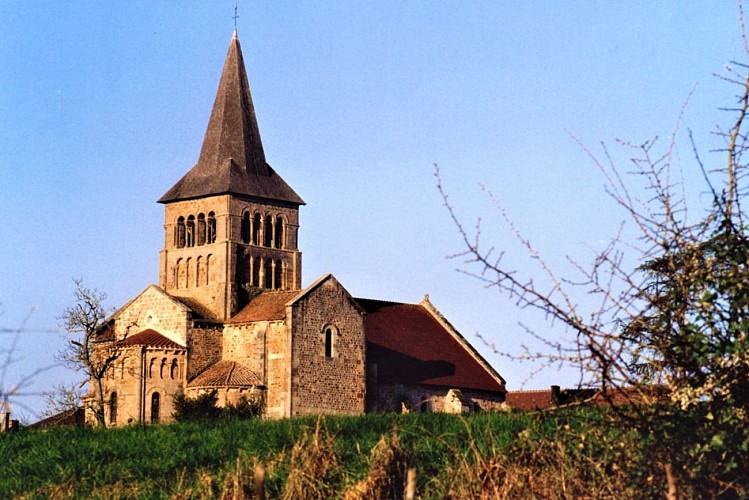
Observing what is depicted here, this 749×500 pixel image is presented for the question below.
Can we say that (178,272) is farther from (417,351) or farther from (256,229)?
(417,351)

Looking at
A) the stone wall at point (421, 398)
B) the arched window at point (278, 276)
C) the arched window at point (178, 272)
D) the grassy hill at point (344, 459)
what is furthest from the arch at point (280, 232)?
the grassy hill at point (344, 459)

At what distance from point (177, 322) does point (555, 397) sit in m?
42.4

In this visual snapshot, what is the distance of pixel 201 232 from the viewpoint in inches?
2254

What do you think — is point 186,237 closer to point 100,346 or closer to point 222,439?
point 100,346

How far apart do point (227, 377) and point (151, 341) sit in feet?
12.6

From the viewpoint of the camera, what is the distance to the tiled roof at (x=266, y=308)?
170 ft

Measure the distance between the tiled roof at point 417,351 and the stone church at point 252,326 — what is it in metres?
0.08

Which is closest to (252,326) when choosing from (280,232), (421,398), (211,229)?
(211,229)

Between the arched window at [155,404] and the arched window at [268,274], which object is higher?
the arched window at [268,274]

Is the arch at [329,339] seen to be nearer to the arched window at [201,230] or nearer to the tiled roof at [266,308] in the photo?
the tiled roof at [266,308]

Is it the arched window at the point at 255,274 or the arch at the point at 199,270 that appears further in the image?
the arched window at the point at 255,274

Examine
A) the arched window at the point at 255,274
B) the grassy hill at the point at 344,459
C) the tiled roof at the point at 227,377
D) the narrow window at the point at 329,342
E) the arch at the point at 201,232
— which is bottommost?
the grassy hill at the point at 344,459

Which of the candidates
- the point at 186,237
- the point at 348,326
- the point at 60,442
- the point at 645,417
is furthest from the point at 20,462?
the point at 186,237

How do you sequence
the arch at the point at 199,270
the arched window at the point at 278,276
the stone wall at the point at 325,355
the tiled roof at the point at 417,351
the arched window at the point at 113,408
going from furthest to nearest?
the arched window at the point at 278,276, the arch at the point at 199,270, the tiled roof at the point at 417,351, the arched window at the point at 113,408, the stone wall at the point at 325,355
